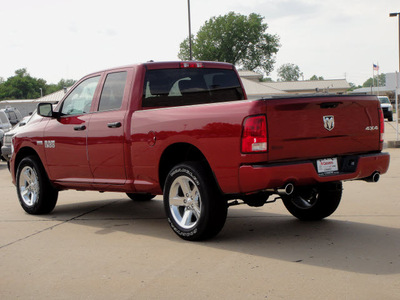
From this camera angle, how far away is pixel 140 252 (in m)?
5.96

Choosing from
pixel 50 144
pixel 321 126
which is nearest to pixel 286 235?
pixel 321 126

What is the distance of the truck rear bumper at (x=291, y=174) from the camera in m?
5.56

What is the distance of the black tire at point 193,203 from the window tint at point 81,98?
2.00 meters

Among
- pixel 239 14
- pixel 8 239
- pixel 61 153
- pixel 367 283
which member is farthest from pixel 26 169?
pixel 239 14

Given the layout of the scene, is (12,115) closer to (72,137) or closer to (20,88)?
(72,137)

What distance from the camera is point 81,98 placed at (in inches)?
316

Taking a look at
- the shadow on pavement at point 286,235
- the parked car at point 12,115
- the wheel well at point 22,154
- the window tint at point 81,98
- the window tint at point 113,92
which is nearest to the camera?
the shadow on pavement at point 286,235

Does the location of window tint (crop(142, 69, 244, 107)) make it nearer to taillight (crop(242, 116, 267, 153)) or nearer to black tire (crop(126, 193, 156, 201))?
taillight (crop(242, 116, 267, 153))

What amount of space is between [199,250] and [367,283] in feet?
6.10

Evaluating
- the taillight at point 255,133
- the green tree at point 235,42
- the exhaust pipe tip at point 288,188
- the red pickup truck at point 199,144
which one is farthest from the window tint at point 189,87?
the green tree at point 235,42

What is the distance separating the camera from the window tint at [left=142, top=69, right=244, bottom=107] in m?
7.21

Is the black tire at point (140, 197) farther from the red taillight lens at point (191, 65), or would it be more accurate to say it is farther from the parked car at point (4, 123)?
the parked car at point (4, 123)

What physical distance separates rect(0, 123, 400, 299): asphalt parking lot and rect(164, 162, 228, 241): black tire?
171mm

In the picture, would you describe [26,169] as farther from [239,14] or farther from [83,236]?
[239,14]
